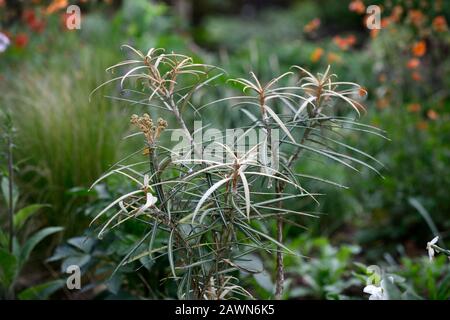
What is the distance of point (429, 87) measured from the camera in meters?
5.15

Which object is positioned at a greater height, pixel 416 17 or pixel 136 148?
pixel 416 17

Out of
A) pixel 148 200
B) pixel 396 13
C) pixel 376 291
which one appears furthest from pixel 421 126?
pixel 148 200

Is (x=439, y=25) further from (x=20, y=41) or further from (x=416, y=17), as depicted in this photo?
(x=20, y=41)

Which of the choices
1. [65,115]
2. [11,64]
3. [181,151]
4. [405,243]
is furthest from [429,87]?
[181,151]

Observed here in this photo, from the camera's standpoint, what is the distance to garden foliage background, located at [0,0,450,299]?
2.54m

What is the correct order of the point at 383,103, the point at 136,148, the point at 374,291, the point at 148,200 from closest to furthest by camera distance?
the point at 148,200 → the point at 374,291 → the point at 136,148 → the point at 383,103

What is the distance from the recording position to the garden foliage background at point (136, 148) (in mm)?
2535

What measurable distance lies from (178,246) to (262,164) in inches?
14.9

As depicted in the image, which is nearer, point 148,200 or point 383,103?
point 148,200

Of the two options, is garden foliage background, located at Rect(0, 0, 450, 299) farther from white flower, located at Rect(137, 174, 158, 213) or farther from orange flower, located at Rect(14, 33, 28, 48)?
white flower, located at Rect(137, 174, 158, 213)

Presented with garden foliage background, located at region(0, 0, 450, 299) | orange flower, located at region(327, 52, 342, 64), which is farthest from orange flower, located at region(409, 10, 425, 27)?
orange flower, located at region(327, 52, 342, 64)

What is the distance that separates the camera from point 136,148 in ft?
11.9
